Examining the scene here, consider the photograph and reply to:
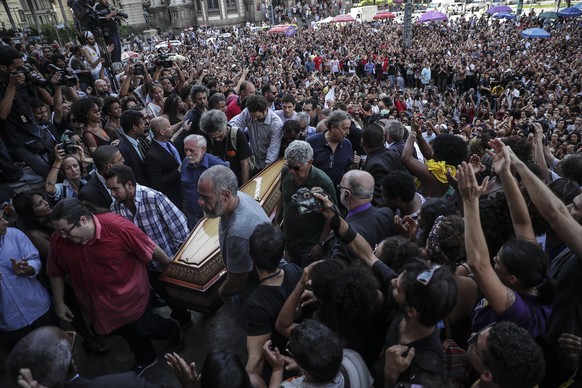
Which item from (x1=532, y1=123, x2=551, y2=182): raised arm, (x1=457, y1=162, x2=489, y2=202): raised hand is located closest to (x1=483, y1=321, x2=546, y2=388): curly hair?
(x1=457, y1=162, x2=489, y2=202): raised hand

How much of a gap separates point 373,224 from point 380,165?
4.32 feet

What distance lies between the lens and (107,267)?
312cm

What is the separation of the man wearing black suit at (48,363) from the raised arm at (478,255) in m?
1.94

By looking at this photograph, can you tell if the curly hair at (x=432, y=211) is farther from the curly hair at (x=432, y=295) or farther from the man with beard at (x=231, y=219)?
the man with beard at (x=231, y=219)

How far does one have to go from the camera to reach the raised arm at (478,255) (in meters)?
2.09

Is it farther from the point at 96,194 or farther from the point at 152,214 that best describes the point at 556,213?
the point at 96,194

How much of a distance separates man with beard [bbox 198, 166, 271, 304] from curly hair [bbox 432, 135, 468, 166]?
2.08 meters

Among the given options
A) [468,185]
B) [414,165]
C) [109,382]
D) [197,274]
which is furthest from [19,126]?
[468,185]

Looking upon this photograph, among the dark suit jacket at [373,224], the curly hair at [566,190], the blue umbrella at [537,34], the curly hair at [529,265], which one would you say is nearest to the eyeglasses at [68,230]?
the dark suit jacket at [373,224]

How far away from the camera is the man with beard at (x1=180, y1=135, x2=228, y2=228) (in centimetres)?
411

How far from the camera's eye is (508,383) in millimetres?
1716

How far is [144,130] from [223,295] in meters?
2.53

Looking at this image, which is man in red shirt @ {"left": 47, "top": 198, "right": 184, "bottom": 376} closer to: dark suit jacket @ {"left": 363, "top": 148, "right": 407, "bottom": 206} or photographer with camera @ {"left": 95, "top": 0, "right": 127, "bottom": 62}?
dark suit jacket @ {"left": 363, "top": 148, "right": 407, "bottom": 206}

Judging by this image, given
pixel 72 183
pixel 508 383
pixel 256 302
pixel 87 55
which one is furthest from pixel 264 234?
pixel 87 55
